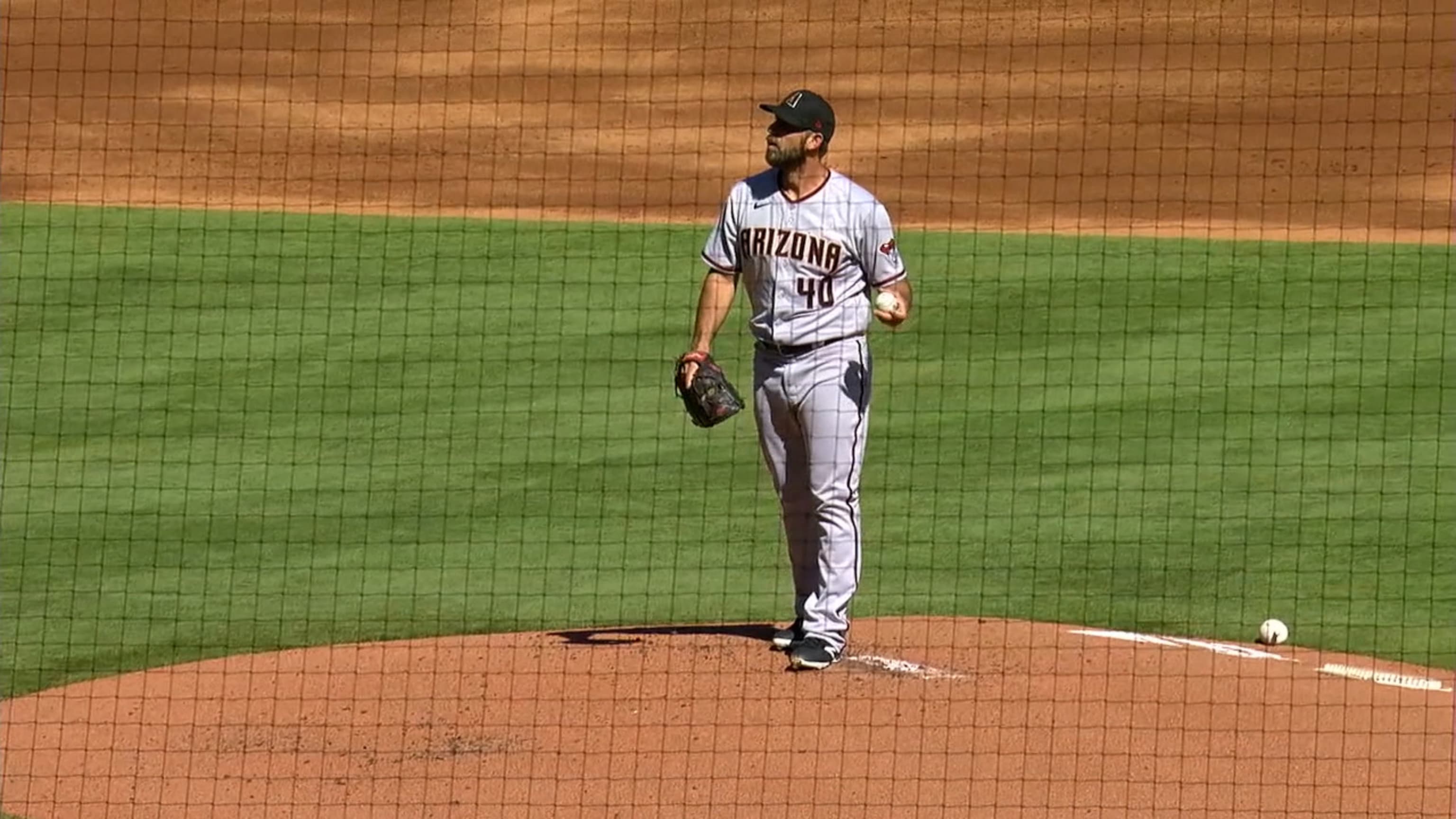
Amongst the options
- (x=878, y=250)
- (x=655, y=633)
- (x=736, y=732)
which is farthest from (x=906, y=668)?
(x=878, y=250)

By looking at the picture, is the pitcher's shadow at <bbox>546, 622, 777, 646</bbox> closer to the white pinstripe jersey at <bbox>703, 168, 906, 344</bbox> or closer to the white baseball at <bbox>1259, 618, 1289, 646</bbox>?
the white pinstripe jersey at <bbox>703, 168, 906, 344</bbox>

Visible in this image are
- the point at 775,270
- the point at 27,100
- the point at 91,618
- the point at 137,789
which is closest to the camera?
the point at 137,789

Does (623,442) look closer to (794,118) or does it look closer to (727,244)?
(727,244)

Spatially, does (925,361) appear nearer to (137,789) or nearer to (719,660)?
(719,660)

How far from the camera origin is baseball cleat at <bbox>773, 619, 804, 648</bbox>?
27.6ft

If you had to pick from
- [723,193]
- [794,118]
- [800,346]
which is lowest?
[800,346]

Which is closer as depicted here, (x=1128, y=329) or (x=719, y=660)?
(x=719, y=660)

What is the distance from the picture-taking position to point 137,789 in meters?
7.52

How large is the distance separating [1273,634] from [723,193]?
1004 cm

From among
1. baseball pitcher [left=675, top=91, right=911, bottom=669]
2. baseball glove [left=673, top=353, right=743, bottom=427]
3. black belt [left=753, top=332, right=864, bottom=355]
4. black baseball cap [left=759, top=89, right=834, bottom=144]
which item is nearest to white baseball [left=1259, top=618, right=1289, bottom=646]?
baseball pitcher [left=675, top=91, right=911, bottom=669]

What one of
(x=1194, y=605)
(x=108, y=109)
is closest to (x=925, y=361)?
(x=1194, y=605)

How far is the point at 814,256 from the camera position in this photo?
809 centimetres

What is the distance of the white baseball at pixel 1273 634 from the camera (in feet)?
31.3

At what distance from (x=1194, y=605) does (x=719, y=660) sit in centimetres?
277
